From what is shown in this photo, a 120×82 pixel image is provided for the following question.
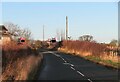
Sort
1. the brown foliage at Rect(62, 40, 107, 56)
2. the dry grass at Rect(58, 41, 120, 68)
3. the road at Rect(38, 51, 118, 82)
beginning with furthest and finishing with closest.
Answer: the brown foliage at Rect(62, 40, 107, 56) → the dry grass at Rect(58, 41, 120, 68) → the road at Rect(38, 51, 118, 82)

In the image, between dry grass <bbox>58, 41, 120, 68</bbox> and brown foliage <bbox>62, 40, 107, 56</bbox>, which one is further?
brown foliage <bbox>62, 40, 107, 56</bbox>

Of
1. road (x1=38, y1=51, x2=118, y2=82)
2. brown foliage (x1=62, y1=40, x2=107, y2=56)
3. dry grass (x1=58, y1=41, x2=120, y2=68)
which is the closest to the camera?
road (x1=38, y1=51, x2=118, y2=82)

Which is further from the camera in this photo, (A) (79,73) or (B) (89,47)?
(B) (89,47)

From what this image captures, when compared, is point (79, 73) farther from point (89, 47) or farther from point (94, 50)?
point (89, 47)

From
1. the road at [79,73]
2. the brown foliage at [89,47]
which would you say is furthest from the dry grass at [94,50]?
the road at [79,73]

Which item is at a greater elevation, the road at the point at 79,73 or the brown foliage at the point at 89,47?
the brown foliage at the point at 89,47

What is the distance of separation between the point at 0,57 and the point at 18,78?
5.18 feet

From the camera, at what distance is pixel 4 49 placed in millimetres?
20047

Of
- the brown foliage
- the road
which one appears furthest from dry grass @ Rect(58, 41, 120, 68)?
the road

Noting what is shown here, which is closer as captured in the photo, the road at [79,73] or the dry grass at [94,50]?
the road at [79,73]

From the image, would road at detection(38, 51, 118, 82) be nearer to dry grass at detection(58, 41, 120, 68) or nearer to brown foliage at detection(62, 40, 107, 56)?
dry grass at detection(58, 41, 120, 68)

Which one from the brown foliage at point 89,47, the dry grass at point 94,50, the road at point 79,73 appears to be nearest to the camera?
the road at point 79,73

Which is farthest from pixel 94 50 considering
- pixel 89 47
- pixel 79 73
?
pixel 79 73

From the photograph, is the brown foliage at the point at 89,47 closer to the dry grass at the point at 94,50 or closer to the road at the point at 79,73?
the dry grass at the point at 94,50
